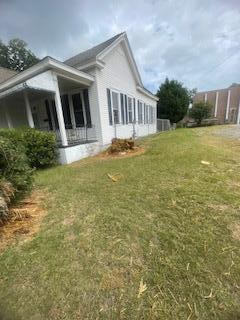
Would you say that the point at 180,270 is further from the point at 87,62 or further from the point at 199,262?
the point at 87,62

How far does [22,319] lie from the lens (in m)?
1.68

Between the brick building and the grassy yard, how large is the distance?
3314 cm

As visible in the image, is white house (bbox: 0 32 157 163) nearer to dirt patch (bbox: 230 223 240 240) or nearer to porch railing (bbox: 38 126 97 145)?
porch railing (bbox: 38 126 97 145)

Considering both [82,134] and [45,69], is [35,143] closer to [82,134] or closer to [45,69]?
[45,69]

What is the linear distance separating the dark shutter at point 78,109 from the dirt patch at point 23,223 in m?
6.42

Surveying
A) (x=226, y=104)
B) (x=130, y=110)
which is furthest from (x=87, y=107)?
(x=226, y=104)

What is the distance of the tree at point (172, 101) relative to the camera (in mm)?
26219

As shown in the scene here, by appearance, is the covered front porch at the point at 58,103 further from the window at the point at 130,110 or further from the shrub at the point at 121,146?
the window at the point at 130,110

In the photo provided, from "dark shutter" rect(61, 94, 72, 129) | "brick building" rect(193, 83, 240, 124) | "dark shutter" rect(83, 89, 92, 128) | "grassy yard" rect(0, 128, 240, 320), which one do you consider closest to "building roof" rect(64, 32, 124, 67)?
"dark shutter" rect(83, 89, 92, 128)

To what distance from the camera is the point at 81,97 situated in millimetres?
9469

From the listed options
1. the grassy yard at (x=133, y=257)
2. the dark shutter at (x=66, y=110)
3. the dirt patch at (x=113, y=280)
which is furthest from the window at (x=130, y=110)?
the dirt patch at (x=113, y=280)

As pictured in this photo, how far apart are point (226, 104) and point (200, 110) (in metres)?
10.1

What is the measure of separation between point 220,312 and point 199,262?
0.51m

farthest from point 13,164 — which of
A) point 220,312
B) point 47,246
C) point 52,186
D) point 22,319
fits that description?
point 220,312
